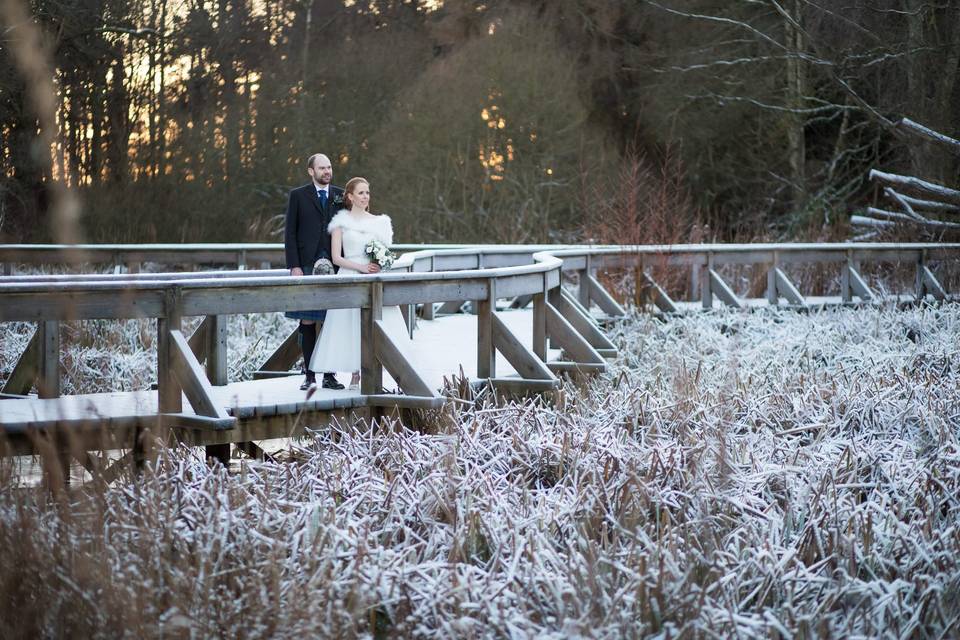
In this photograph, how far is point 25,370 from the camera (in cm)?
763

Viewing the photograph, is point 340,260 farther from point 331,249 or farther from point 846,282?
point 846,282

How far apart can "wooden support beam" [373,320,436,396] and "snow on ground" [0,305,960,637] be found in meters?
0.25

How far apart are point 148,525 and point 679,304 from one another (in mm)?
10350

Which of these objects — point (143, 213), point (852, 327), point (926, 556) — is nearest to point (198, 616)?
point (926, 556)

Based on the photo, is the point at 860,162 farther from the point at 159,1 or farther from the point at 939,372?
the point at 939,372

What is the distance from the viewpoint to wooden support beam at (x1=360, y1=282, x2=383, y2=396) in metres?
7.30

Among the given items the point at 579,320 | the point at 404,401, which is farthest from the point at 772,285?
the point at 404,401

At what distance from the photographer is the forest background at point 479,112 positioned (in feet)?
66.4

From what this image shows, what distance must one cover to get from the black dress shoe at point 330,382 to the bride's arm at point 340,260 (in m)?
0.70

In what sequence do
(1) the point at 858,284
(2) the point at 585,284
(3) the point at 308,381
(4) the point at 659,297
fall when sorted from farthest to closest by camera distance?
(1) the point at 858,284 → (4) the point at 659,297 → (2) the point at 585,284 → (3) the point at 308,381

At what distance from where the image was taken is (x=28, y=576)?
4.14 metres

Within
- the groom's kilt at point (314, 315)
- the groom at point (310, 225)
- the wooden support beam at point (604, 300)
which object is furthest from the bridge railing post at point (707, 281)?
the groom's kilt at point (314, 315)

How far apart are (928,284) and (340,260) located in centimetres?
995

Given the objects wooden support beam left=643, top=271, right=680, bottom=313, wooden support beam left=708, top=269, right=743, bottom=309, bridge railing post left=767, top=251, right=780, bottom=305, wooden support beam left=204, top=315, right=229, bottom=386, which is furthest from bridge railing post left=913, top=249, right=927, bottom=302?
wooden support beam left=204, top=315, right=229, bottom=386
